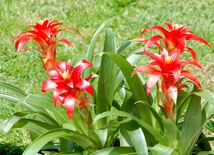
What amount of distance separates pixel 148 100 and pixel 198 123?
33 cm

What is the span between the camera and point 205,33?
3715 millimetres

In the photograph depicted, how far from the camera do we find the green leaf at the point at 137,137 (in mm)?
1440

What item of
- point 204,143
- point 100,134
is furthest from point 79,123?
point 204,143

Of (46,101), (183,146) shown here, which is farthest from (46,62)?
(183,146)

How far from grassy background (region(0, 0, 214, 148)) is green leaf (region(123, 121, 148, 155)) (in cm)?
182

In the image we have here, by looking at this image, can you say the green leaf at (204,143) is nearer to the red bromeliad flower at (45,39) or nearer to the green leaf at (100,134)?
the green leaf at (100,134)

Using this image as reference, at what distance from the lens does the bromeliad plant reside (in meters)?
1.30

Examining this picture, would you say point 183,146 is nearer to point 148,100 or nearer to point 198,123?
point 198,123

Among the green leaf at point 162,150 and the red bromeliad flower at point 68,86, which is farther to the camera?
the green leaf at point 162,150

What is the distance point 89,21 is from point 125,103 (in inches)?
111

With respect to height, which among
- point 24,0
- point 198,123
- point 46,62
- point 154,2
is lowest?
point 198,123

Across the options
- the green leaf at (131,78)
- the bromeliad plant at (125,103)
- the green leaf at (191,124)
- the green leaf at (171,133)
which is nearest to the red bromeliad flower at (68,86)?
the bromeliad plant at (125,103)

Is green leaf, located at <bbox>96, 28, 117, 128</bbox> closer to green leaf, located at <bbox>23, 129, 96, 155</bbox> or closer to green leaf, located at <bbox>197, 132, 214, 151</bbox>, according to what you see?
green leaf, located at <bbox>23, 129, 96, 155</bbox>

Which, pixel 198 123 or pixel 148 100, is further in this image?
pixel 148 100
